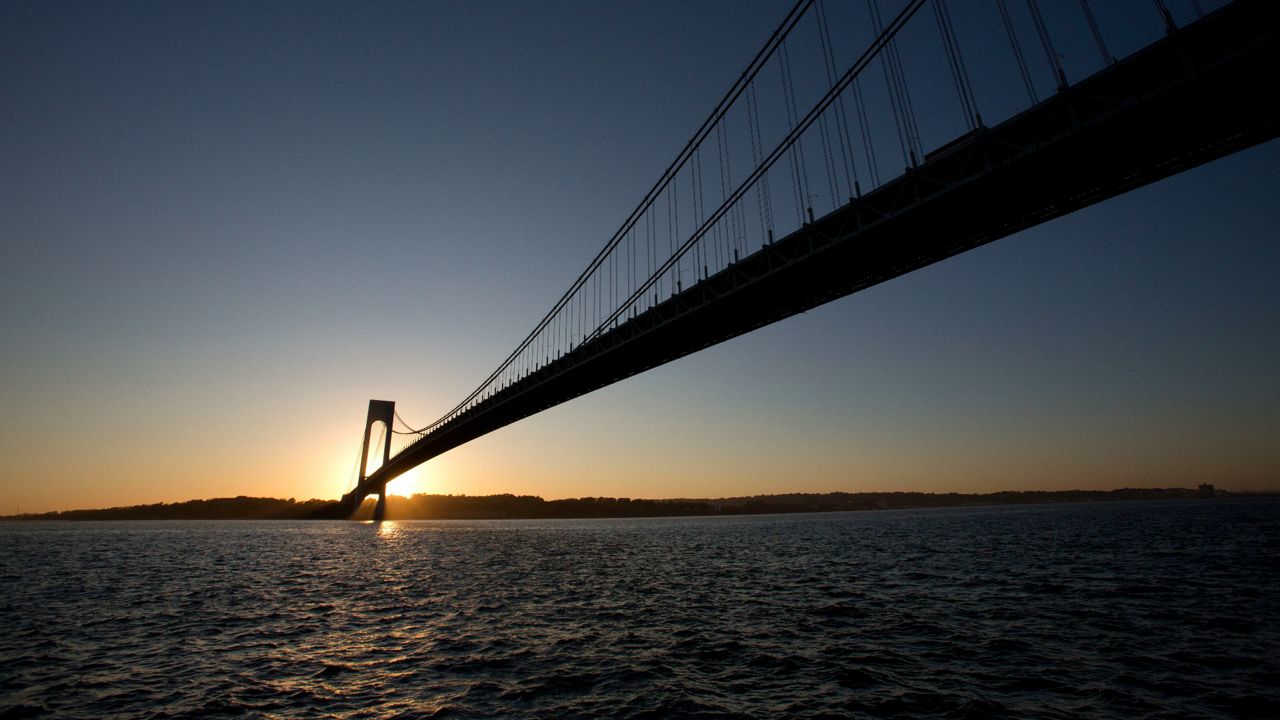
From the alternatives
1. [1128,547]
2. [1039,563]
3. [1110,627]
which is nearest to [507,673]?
[1110,627]

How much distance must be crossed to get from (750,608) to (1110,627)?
318 inches

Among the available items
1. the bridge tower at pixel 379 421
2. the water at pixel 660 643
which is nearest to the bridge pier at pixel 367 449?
the bridge tower at pixel 379 421

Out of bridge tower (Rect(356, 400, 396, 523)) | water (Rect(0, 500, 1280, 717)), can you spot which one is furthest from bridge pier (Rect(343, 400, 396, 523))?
water (Rect(0, 500, 1280, 717))

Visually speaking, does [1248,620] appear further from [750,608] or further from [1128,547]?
[1128,547]

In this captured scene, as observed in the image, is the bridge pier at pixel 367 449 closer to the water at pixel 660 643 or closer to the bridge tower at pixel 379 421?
the bridge tower at pixel 379 421

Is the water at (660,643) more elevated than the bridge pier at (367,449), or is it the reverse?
the bridge pier at (367,449)

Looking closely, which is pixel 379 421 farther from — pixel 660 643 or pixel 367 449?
pixel 660 643

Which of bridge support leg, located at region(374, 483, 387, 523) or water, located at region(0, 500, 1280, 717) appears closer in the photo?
water, located at region(0, 500, 1280, 717)

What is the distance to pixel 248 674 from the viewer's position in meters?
10.7

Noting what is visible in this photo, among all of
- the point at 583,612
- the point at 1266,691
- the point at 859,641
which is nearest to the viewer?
the point at 1266,691

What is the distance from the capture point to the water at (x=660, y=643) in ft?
29.2

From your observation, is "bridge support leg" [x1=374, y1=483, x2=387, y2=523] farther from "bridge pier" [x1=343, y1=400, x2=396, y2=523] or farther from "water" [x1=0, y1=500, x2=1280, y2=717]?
"water" [x1=0, y1=500, x2=1280, y2=717]

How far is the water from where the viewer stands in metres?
8.91

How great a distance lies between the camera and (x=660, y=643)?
1249 centimetres
